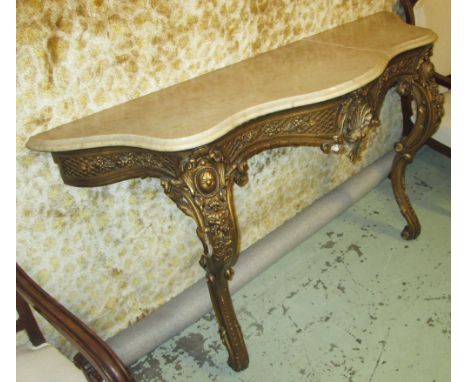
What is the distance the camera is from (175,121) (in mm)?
1310

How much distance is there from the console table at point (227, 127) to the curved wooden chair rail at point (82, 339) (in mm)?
419

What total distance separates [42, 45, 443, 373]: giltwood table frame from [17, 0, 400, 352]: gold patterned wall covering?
0.18m

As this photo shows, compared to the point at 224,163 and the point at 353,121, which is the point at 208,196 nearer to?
the point at 224,163

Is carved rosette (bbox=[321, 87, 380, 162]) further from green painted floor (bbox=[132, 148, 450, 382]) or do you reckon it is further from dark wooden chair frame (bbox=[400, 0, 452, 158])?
dark wooden chair frame (bbox=[400, 0, 452, 158])

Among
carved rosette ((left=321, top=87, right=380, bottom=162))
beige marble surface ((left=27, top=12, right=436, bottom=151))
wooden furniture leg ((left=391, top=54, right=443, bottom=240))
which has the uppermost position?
beige marble surface ((left=27, top=12, right=436, bottom=151))

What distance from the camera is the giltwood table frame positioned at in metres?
1.29

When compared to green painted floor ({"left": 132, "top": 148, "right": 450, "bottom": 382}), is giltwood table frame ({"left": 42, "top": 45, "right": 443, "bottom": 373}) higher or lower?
higher

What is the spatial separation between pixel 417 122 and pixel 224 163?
1.21 meters

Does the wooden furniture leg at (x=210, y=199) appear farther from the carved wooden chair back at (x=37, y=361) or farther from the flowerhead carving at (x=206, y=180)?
the carved wooden chair back at (x=37, y=361)

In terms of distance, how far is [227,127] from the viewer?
1.26m

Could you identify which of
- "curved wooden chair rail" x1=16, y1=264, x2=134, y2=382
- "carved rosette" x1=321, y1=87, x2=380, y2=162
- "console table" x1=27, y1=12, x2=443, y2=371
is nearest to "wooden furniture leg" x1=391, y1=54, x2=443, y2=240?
"console table" x1=27, y1=12, x2=443, y2=371

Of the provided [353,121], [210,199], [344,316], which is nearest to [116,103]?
[210,199]

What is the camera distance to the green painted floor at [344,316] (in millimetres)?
1742

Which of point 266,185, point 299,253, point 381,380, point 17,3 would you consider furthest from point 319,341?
point 17,3
